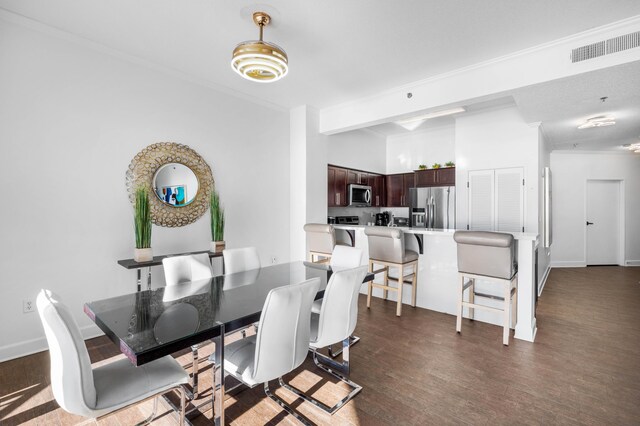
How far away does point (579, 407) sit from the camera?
2.00m

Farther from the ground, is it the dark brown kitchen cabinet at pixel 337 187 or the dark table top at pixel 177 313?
the dark brown kitchen cabinet at pixel 337 187

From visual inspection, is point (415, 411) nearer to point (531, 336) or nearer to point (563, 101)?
point (531, 336)

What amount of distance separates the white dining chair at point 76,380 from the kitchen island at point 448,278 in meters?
2.37

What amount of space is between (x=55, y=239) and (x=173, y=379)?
2210 millimetres

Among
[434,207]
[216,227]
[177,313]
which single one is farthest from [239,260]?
[434,207]

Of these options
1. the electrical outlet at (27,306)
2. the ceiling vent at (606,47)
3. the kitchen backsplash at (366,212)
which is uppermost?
the ceiling vent at (606,47)

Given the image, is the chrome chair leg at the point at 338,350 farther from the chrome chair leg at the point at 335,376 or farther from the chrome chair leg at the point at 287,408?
the chrome chair leg at the point at 287,408

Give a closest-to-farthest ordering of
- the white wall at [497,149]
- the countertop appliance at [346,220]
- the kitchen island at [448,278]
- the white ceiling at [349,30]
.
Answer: the white ceiling at [349,30], the kitchen island at [448,278], the white wall at [497,149], the countertop appliance at [346,220]

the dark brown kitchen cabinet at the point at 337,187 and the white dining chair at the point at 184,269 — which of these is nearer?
the white dining chair at the point at 184,269

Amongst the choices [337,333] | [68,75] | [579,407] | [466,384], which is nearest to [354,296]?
[337,333]

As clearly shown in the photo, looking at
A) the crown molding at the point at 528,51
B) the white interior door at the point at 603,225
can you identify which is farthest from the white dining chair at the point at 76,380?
the white interior door at the point at 603,225

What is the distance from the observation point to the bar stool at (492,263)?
2.89 meters

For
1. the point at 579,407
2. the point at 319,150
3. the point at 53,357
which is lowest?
the point at 579,407

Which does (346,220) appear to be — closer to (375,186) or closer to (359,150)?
(375,186)
